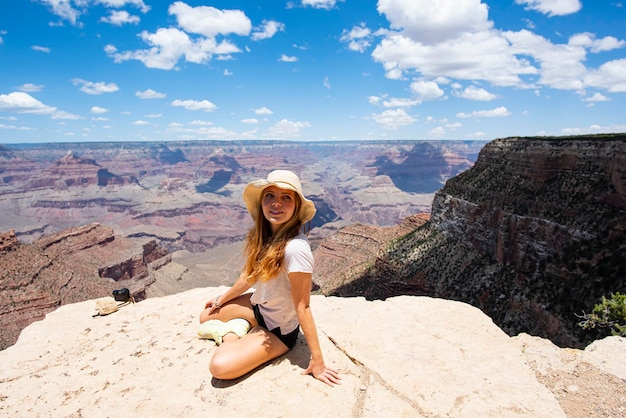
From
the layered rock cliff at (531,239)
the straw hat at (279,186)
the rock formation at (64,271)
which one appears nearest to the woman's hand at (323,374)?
the straw hat at (279,186)

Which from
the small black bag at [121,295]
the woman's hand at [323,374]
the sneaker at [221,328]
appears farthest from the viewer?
the small black bag at [121,295]

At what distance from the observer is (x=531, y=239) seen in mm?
25156

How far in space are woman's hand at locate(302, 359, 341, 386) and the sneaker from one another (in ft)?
4.35

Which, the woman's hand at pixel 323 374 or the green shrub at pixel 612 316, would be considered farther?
the green shrub at pixel 612 316

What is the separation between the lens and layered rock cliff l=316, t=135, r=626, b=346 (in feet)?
68.0

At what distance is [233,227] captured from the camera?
199000mm

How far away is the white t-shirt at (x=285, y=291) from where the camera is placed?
14.6 ft

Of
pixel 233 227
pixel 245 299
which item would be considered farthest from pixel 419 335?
pixel 233 227

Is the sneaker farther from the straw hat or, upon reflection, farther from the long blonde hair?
the straw hat

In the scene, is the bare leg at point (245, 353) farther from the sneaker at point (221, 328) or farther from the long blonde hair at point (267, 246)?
the long blonde hair at point (267, 246)

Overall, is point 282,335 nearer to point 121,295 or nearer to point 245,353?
point 245,353

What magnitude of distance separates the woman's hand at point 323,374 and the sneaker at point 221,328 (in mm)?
1325

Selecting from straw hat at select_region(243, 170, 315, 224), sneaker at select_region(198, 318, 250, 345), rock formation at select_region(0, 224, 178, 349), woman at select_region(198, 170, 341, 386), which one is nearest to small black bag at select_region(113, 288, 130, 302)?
sneaker at select_region(198, 318, 250, 345)

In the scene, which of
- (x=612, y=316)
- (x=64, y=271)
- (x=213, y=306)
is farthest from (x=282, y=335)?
(x=64, y=271)
